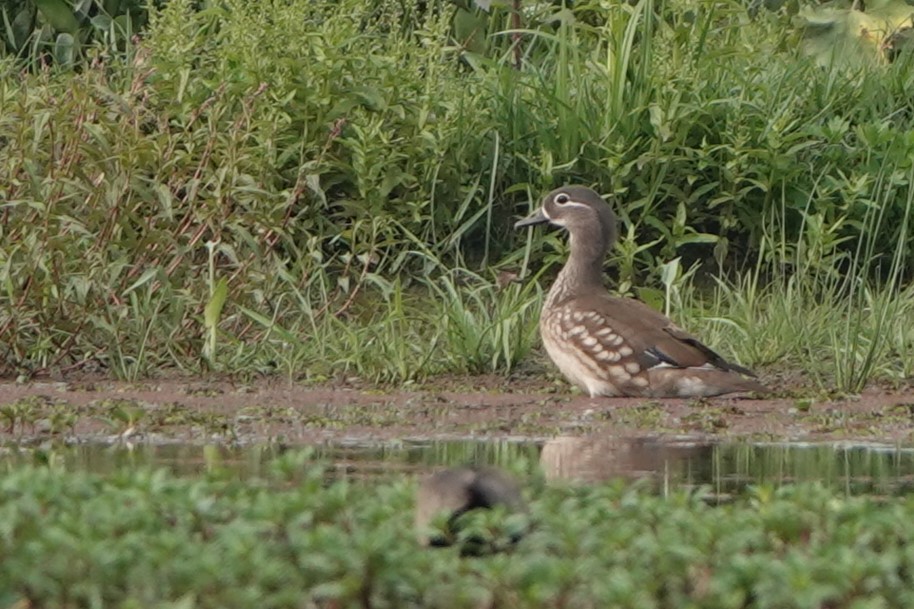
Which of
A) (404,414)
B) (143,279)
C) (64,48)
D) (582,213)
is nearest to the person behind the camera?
(404,414)

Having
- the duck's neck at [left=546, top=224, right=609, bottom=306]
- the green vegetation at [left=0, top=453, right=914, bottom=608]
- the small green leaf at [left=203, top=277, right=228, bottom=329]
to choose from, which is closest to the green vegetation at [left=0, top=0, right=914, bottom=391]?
the small green leaf at [left=203, top=277, right=228, bottom=329]

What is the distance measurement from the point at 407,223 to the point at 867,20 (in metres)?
3.21

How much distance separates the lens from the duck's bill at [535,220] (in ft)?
32.0

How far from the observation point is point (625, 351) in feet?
28.8

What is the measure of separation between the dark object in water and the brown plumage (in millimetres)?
3479

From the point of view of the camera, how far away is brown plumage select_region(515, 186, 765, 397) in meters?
8.59

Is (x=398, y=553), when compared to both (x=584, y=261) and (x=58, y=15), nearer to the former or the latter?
(x=584, y=261)

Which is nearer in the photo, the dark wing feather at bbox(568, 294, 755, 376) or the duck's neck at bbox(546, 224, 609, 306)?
the dark wing feather at bbox(568, 294, 755, 376)

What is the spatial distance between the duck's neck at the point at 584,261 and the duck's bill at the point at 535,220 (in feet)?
0.68

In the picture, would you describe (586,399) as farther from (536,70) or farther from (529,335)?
(536,70)

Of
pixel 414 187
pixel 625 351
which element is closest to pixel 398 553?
pixel 625 351

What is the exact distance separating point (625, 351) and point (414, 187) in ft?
6.00

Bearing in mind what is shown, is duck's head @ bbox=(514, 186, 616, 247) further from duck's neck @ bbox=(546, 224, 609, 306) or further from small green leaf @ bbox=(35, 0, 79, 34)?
small green leaf @ bbox=(35, 0, 79, 34)

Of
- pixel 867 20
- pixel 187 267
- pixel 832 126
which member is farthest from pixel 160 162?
pixel 867 20
